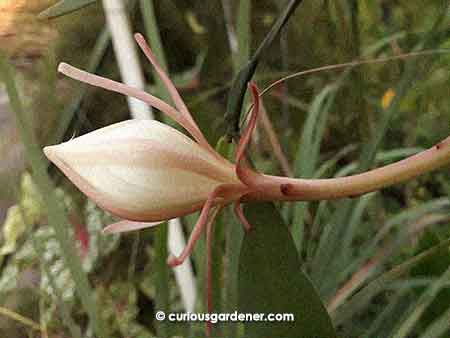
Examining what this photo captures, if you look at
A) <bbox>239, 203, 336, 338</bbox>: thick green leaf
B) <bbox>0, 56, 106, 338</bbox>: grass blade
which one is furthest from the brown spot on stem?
<bbox>0, 56, 106, 338</bbox>: grass blade

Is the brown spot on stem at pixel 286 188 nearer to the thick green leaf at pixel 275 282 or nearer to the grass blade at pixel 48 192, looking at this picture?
the thick green leaf at pixel 275 282

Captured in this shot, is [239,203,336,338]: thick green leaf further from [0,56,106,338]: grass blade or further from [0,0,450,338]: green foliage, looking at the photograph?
[0,56,106,338]: grass blade

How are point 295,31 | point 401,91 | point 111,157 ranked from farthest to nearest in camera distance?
point 295,31 < point 401,91 < point 111,157

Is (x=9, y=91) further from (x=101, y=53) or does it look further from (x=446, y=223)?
(x=446, y=223)

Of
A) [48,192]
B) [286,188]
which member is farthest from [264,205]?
[48,192]

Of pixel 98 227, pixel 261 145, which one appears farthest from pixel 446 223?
pixel 98 227

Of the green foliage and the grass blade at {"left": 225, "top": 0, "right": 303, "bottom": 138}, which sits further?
the green foliage

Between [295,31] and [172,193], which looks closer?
[172,193]
